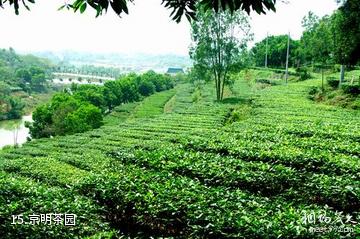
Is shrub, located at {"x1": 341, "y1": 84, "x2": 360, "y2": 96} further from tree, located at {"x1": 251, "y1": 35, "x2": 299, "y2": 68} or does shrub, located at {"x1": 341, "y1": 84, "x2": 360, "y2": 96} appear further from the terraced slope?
tree, located at {"x1": 251, "y1": 35, "x2": 299, "y2": 68}

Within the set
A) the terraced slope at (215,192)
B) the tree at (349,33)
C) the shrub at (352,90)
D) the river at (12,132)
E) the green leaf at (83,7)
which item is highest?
the tree at (349,33)

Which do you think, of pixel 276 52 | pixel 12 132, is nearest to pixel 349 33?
pixel 276 52

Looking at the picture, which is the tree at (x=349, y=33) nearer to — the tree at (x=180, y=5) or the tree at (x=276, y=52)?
the tree at (x=180, y=5)

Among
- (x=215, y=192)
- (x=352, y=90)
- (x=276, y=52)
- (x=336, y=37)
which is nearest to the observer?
(x=215, y=192)

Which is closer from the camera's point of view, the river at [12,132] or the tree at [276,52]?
the river at [12,132]

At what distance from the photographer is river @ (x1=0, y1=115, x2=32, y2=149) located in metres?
51.1

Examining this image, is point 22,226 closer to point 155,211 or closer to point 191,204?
point 155,211

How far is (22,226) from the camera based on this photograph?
484 cm

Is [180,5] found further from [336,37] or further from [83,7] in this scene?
[336,37]

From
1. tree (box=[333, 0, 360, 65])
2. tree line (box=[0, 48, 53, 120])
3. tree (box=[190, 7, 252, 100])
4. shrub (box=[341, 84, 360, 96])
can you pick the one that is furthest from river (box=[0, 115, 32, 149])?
tree (box=[333, 0, 360, 65])

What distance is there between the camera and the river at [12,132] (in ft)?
168

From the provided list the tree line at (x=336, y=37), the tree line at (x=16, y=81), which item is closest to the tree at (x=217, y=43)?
the tree line at (x=336, y=37)

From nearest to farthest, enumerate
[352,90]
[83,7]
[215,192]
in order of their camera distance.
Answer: [83,7] < [215,192] < [352,90]

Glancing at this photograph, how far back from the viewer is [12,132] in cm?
5778
